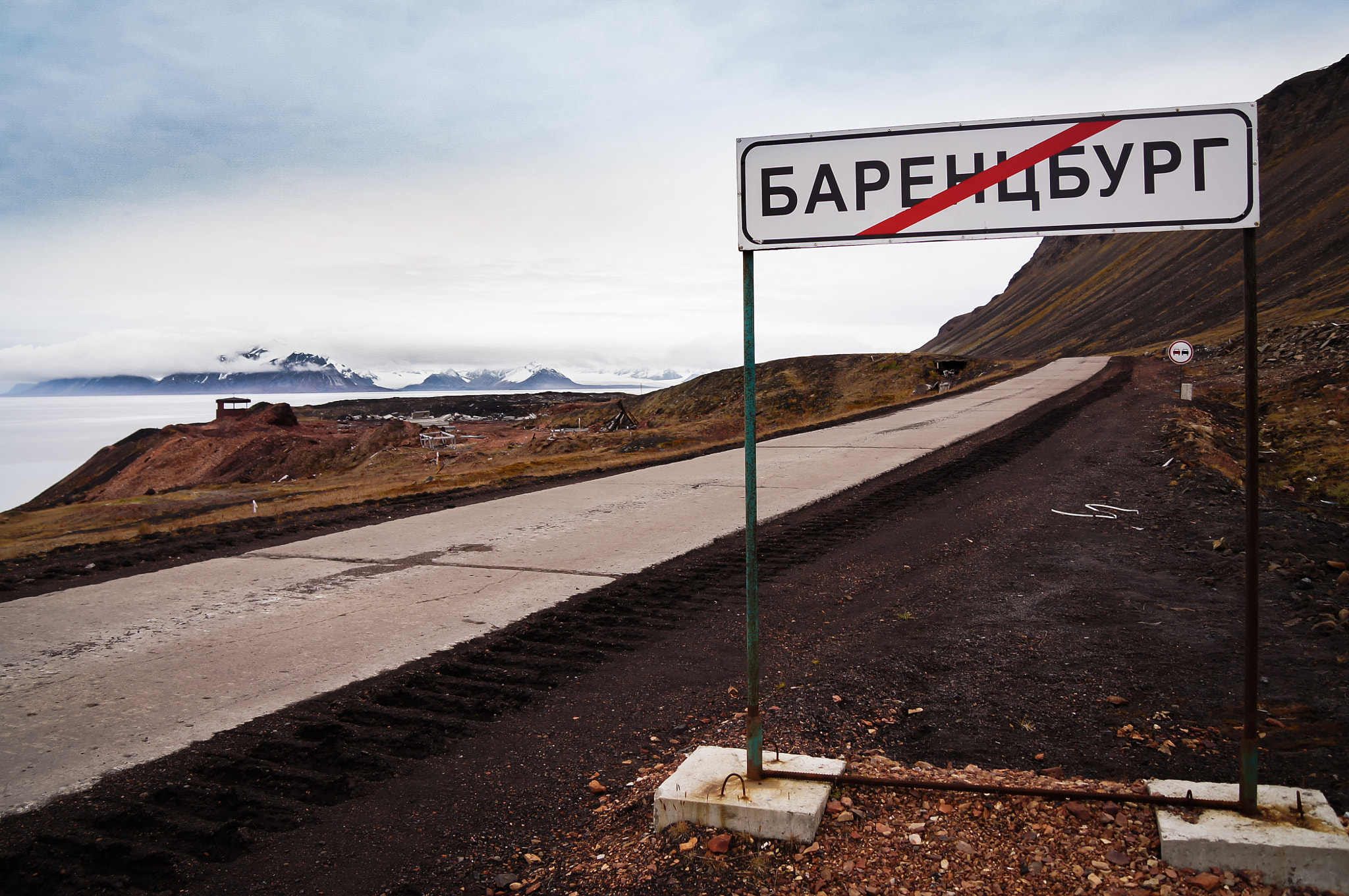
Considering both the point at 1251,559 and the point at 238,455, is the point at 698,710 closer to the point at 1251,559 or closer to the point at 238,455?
the point at 1251,559

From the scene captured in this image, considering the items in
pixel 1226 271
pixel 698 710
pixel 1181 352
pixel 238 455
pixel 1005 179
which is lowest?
pixel 698 710

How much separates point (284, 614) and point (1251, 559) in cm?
580

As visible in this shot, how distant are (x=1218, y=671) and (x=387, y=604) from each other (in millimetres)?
5477

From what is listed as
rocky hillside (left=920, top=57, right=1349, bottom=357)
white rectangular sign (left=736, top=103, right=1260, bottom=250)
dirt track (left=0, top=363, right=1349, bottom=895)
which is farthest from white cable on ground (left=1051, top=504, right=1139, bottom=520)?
rocky hillside (left=920, top=57, right=1349, bottom=357)

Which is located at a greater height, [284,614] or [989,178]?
[989,178]

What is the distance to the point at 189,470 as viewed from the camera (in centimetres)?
4181

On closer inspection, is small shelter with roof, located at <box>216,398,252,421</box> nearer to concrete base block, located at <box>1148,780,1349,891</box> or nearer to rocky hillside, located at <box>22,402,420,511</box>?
rocky hillside, located at <box>22,402,420,511</box>

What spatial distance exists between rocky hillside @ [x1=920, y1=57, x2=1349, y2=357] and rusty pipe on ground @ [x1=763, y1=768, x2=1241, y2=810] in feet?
135

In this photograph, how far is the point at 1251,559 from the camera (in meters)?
2.63

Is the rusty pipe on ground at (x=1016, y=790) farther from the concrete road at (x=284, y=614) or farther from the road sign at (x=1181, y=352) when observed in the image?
the road sign at (x=1181, y=352)

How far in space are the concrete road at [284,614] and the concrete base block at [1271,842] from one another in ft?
13.1

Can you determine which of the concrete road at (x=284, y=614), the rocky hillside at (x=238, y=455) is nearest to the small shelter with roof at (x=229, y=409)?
the rocky hillside at (x=238, y=455)

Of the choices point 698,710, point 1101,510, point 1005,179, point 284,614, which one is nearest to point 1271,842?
point 1005,179

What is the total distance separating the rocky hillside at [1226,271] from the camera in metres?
53.6
